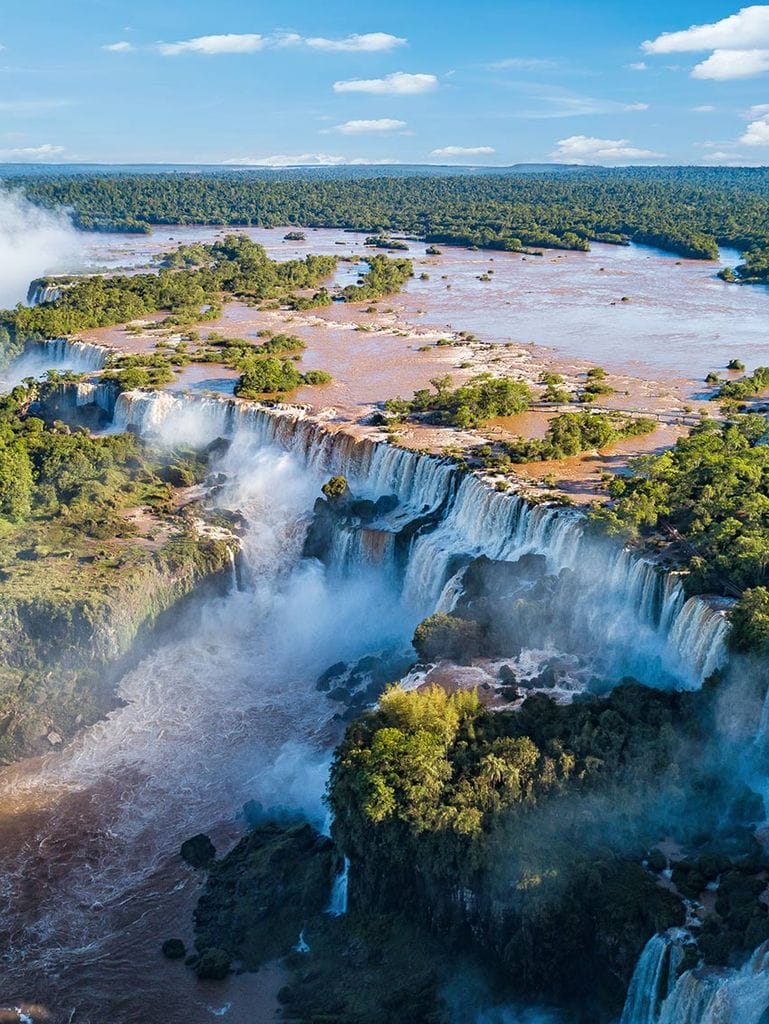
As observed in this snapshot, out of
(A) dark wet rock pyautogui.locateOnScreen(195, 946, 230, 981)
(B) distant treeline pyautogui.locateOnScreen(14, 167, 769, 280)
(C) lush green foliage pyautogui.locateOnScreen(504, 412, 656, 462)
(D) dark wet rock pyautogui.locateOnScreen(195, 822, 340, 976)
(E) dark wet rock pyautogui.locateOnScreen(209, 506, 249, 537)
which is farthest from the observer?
(B) distant treeline pyautogui.locateOnScreen(14, 167, 769, 280)

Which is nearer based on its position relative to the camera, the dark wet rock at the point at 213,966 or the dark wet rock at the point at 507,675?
the dark wet rock at the point at 213,966

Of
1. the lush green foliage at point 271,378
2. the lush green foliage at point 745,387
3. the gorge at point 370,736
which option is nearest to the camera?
the gorge at point 370,736

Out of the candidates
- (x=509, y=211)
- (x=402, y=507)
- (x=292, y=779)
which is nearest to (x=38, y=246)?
(x=509, y=211)

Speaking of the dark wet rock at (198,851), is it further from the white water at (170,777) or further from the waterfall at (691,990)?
the waterfall at (691,990)

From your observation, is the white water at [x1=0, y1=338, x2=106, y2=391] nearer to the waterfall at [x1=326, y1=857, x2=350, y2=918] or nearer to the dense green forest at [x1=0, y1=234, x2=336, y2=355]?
the dense green forest at [x1=0, y1=234, x2=336, y2=355]

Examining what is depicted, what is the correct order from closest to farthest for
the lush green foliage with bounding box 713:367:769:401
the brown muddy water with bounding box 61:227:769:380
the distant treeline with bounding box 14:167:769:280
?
the lush green foliage with bounding box 713:367:769:401
the brown muddy water with bounding box 61:227:769:380
the distant treeline with bounding box 14:167:769:280

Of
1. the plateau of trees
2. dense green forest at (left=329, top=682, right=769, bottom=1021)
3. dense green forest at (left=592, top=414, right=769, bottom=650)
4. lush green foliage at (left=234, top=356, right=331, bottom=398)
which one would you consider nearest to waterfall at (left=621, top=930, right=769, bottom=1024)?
dense green forest at (left=329, top=682, right=769, bottom=1021)

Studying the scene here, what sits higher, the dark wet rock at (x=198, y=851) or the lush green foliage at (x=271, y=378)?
the lush green foliage at (x=271, y=378)

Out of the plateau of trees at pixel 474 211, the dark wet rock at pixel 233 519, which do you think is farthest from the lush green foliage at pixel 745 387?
the plateau of trees at pixel 474 211
